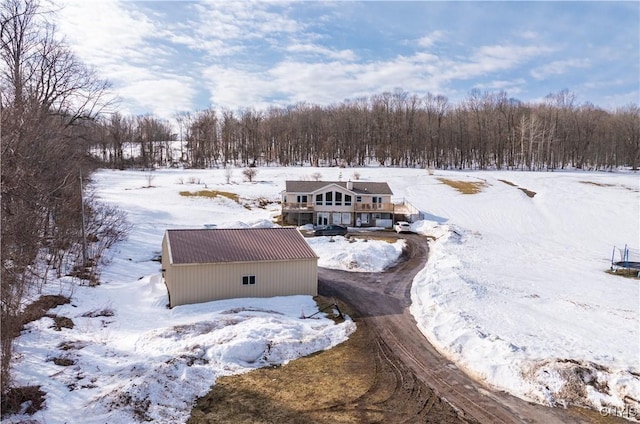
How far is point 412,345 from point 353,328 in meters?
2.57

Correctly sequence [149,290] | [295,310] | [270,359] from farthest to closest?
[149,290]
[295,310]
[270,359]

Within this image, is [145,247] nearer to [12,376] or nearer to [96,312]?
[96,312]

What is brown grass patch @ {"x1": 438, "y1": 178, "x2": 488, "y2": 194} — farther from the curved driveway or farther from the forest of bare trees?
the forest of bare trees

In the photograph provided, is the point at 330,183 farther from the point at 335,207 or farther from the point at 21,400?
the point at 21,400

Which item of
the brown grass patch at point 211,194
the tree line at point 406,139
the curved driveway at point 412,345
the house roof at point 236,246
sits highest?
the tree line at point 406,139

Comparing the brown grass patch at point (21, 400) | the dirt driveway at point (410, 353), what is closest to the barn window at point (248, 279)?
the dirt driveway at point (410, 353)

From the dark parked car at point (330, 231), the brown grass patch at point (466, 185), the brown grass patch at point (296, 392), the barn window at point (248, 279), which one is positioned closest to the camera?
the brown grass patch at point (296, 392)

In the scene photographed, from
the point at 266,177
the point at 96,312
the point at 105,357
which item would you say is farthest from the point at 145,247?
the point at 266,177

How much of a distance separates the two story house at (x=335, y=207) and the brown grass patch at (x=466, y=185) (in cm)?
1929

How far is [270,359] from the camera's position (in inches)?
568

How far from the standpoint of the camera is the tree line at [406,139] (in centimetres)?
8756

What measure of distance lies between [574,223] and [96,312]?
155 feet

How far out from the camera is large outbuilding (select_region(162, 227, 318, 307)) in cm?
1942

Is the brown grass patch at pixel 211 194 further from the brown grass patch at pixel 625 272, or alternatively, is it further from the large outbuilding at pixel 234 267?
the brown grass patch at pixel 625 272
